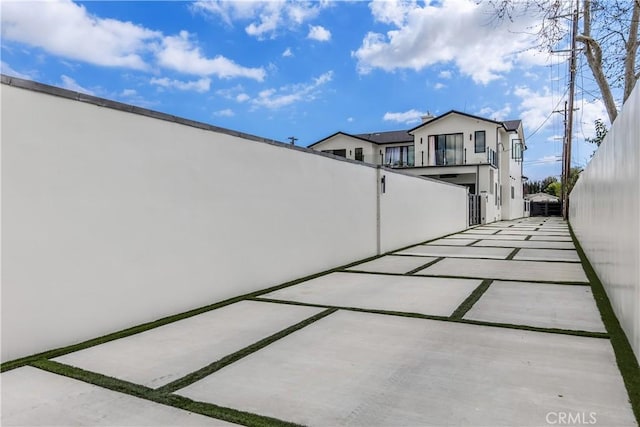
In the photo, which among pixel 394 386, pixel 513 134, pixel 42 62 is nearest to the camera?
pixel 394 386

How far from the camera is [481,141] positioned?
23156 mm

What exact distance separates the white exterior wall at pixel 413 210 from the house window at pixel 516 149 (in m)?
14.5

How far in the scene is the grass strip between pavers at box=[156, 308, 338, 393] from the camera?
7.88 feet

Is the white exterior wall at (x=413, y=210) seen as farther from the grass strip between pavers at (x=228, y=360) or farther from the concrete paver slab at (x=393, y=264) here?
the grass strip between pavers at (x=228, y=360)

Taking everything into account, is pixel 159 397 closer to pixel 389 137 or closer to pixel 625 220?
pixel 625 220

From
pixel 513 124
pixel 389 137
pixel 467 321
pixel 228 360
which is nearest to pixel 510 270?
pixel 467 321

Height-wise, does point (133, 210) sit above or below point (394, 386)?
above

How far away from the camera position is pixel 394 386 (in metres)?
2.38

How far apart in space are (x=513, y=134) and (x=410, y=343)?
27151mm

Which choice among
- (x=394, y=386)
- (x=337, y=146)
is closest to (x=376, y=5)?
(x=394, y=386)

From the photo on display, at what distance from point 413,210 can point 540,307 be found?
676 centimetres

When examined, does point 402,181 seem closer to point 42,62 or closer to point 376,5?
point 376,5

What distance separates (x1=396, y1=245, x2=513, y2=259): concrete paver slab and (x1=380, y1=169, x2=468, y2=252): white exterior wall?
47cm

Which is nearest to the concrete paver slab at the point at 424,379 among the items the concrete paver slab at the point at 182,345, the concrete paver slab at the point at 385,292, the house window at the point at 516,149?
the concrete paver slab at the point at 182,345
